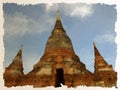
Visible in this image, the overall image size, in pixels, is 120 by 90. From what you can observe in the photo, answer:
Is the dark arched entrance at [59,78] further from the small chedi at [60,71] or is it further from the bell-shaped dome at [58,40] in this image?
the bell-shaped dome at [58,40]

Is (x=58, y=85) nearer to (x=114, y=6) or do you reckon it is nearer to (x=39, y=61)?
(x=39, y=61)

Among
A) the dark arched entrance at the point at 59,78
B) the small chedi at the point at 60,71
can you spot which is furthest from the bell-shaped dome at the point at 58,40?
the dark arched entrance at the point at 59,78

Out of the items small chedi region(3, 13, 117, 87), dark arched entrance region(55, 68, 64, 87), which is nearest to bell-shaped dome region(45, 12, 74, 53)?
small chedi region(3, 13, 117, 87)

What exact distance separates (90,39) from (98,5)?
232 millimetres

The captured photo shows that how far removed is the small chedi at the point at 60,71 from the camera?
2.46 metres

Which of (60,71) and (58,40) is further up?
(58,40)

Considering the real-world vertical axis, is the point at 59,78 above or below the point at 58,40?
below

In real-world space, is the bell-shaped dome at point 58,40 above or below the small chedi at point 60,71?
above

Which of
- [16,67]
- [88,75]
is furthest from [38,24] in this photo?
[88,75]

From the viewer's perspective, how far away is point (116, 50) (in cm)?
248

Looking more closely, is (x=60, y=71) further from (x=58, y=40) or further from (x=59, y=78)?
(x=58, y=40)

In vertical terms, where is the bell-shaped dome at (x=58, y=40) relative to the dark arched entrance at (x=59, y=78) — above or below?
above

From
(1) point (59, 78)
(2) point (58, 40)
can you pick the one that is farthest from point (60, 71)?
(2) point (58, 40)

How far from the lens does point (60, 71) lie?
247 cm
